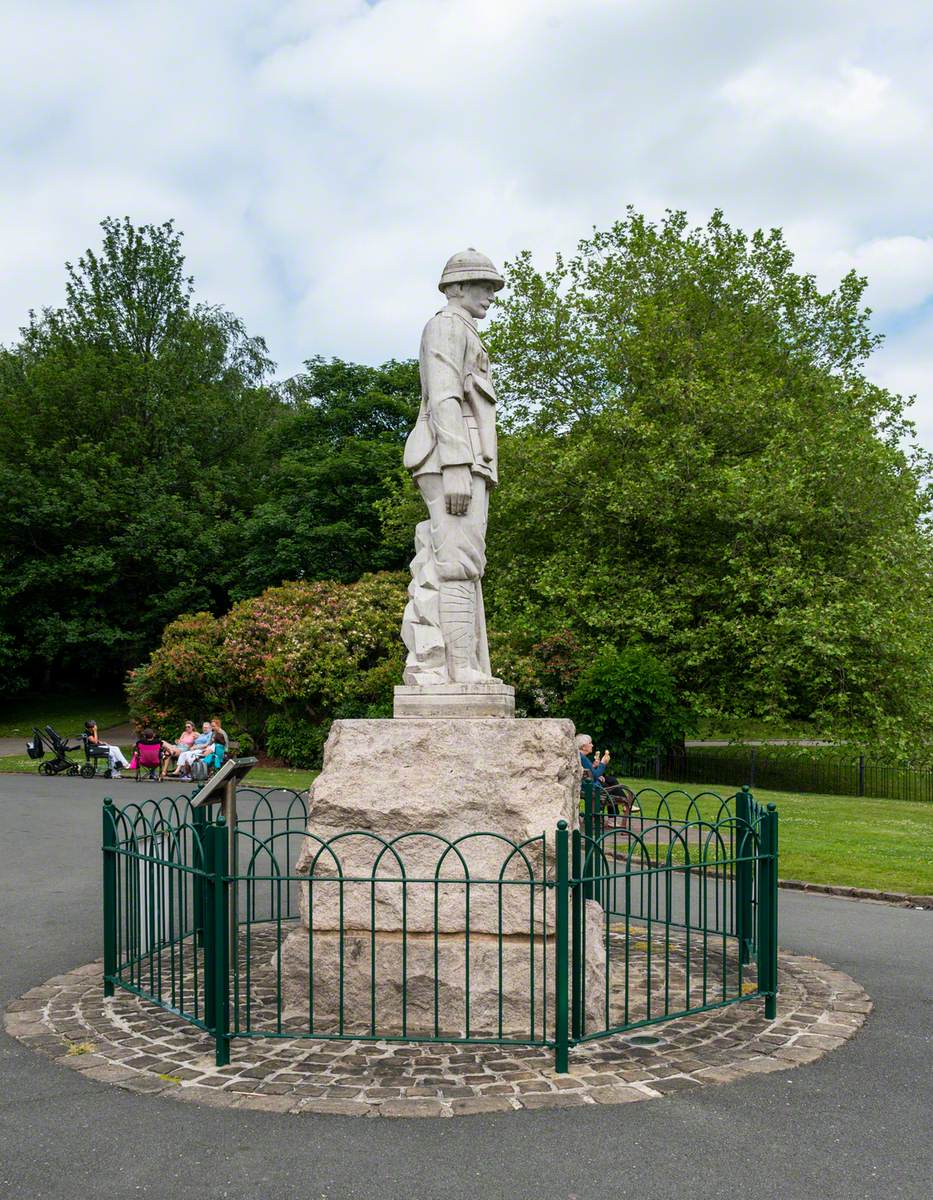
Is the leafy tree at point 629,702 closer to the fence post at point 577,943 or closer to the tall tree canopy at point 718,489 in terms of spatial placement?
the tall tree canopy at point 718,489

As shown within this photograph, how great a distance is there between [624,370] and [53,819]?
1653 cm

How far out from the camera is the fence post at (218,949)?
5270 mm

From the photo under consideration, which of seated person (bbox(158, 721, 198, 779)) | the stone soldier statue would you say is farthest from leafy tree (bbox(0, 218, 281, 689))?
the stone soldier statue

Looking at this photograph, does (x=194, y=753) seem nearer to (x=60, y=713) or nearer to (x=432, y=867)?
(x=432, y=867)

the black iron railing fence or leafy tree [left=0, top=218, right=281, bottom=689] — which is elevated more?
leafy tree [left=0, top=218, right=281, bottom=689]

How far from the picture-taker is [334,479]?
3238 centimetres

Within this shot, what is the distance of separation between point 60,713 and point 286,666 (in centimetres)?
1902

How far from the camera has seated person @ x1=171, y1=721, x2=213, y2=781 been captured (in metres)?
21.4

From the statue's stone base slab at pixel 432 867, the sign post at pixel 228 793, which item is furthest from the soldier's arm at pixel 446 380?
the sign post at pixel 228 793

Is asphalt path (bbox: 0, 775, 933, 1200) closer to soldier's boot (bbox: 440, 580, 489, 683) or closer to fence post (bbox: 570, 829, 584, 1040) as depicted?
fence post (bbox: 570, 829, 584, 1040)

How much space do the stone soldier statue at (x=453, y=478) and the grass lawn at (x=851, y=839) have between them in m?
2.05

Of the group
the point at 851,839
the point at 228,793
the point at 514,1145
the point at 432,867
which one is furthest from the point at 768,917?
the point at 851,839

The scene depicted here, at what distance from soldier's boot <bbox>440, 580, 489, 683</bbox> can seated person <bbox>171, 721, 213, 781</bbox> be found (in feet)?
51.0

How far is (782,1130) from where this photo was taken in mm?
4539
